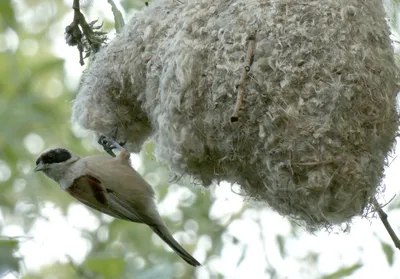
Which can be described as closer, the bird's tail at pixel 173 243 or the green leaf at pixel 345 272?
the bird's tail at pixel 173 243

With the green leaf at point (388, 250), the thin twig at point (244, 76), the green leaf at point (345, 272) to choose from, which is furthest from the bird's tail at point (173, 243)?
the green leaf at point (388, 250)

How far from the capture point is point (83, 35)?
278cm

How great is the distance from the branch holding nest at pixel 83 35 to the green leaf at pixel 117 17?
108 mm

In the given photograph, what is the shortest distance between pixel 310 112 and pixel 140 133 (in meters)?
0.78

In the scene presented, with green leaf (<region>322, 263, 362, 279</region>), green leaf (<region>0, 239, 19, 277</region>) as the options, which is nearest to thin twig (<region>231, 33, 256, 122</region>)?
green leaf (<region>0, 239, 19, 277</region>)

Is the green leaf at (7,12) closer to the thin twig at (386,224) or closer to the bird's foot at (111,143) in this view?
the bird's foot at (111,143)

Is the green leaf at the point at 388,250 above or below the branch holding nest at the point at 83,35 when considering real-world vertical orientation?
below

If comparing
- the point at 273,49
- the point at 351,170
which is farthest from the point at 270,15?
the point at 351,170

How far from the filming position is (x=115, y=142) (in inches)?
101

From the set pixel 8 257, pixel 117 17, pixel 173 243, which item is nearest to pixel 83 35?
pixel 117 17

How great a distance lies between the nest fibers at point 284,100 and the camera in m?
2.00

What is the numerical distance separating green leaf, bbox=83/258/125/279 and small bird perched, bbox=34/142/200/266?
0.32 metres

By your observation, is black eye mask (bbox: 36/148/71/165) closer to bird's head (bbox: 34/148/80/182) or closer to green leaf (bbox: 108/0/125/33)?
bird's head (bbox: 34/148/80/182)

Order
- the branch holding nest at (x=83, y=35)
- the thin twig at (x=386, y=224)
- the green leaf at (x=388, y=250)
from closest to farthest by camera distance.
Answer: the thin twig at (x=386, y=224), the branch holding nest at (x=83, y=35), the green leaf at (x=388, y=250)
